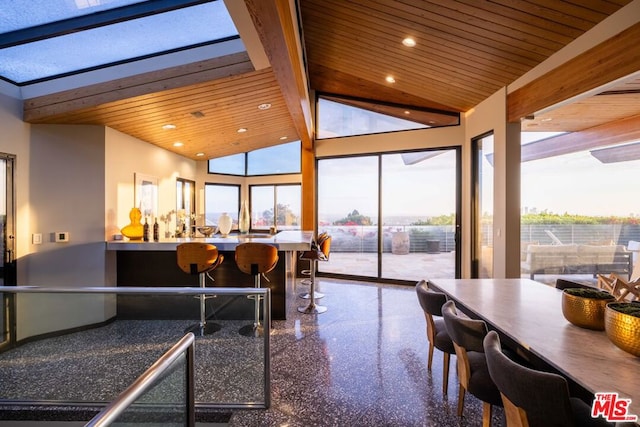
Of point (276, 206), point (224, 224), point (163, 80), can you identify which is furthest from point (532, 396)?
point (276, 206)

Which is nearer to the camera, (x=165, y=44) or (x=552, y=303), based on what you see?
(x=552, y=303)

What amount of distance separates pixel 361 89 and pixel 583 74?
370cm

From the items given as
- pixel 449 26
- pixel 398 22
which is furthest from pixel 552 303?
pixel 398 22

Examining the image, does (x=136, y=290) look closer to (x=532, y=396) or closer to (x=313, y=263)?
(x=532, y=396)

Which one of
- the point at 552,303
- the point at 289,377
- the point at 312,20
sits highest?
the point at 312,20

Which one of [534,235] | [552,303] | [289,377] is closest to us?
[552,303]

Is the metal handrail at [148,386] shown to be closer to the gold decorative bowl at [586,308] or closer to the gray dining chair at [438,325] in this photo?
the gray dining chair at [438,325]

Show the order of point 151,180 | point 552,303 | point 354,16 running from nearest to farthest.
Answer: point 552,303
point 354,16
point 151,180

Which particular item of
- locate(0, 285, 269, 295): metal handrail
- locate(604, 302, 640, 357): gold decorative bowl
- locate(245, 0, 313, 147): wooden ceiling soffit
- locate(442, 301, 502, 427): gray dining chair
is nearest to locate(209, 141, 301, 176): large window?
locate(245, 0, 313, 147): wooden ceiling soffit

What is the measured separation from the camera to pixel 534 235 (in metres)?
4.93

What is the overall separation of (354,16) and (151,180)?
13.0ft

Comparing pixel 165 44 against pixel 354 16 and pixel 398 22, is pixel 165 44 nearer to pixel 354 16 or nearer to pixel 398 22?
pixel 354 16

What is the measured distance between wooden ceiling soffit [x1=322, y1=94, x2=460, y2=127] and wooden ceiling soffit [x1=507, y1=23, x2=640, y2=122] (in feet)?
5.37

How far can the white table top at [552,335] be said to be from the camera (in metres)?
1.20
